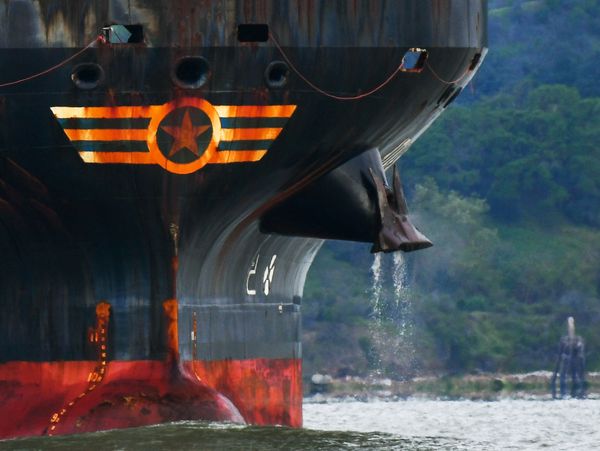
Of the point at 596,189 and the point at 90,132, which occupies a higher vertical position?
the point at 596,189

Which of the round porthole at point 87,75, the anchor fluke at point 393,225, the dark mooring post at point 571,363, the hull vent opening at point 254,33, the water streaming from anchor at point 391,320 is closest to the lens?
the round porthole at point 87,75

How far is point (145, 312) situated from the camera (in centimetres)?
2455

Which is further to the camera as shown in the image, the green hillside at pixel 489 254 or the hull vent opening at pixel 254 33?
the green hillside at pixel 489 254

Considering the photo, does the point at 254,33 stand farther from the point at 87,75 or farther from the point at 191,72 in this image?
the point at 87,75

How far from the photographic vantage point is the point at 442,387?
273 feet

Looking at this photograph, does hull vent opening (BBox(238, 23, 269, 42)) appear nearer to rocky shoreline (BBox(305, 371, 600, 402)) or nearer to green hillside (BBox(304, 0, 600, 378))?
green hillside (BBox(304, 0, 600, 378))

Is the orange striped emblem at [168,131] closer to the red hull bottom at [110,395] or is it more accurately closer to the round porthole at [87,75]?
the round porthole at [87,75]

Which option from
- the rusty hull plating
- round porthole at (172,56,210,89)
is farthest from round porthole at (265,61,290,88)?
round porthole at (172,56,210,89)

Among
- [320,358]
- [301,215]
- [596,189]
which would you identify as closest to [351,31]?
[301,215]

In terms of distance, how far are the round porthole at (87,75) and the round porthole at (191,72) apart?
852 millimetres

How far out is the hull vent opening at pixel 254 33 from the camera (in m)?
23.3

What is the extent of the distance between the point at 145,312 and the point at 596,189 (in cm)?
7953

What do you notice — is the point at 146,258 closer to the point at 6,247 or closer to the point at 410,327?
the point at 6,247

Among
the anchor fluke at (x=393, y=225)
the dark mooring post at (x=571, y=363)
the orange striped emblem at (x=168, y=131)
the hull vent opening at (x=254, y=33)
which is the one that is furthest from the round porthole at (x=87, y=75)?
the dark mooring post at (x=571, y=363)
